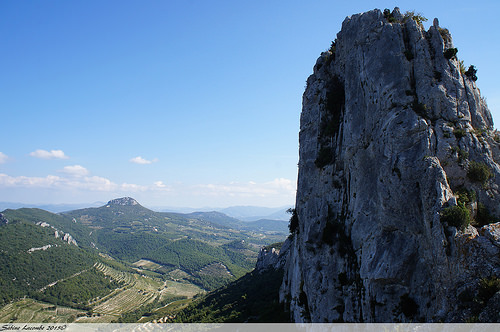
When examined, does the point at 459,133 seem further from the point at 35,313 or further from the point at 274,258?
the point at 35,313

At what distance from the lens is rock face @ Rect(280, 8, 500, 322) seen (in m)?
21.4

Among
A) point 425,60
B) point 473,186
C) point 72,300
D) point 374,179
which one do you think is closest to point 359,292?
point 374,179

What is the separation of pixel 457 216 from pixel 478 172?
26.7ft

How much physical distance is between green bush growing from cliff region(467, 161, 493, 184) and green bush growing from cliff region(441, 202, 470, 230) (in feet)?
20.2

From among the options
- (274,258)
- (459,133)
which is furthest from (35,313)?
(459,133)

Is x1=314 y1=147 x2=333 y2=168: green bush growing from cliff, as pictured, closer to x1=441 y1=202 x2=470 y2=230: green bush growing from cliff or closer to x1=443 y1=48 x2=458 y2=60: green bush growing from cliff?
x1=443 y1=48 x2=458 y2=60: green bush growing from cliff

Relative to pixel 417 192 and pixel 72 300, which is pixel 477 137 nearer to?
pixel 417 192

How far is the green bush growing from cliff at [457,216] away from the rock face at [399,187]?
0.30 feet

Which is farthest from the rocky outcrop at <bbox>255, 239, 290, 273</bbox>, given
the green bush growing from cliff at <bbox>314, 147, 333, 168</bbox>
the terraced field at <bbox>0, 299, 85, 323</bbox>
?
the terraced field at <bbox>0, 299, 85, 323</bbox>

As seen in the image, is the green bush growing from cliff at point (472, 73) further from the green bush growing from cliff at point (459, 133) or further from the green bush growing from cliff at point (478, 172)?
the green bush growing from cliff at point (478, 172)

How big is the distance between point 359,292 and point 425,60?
29244 mm

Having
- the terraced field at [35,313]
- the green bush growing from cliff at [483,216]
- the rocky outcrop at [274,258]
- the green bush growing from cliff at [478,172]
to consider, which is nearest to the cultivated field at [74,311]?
the terraced field at [35,313]

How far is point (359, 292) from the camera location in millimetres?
30828

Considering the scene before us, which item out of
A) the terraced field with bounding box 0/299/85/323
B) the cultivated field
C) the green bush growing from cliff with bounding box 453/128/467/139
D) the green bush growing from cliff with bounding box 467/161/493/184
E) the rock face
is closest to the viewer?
the rock face
